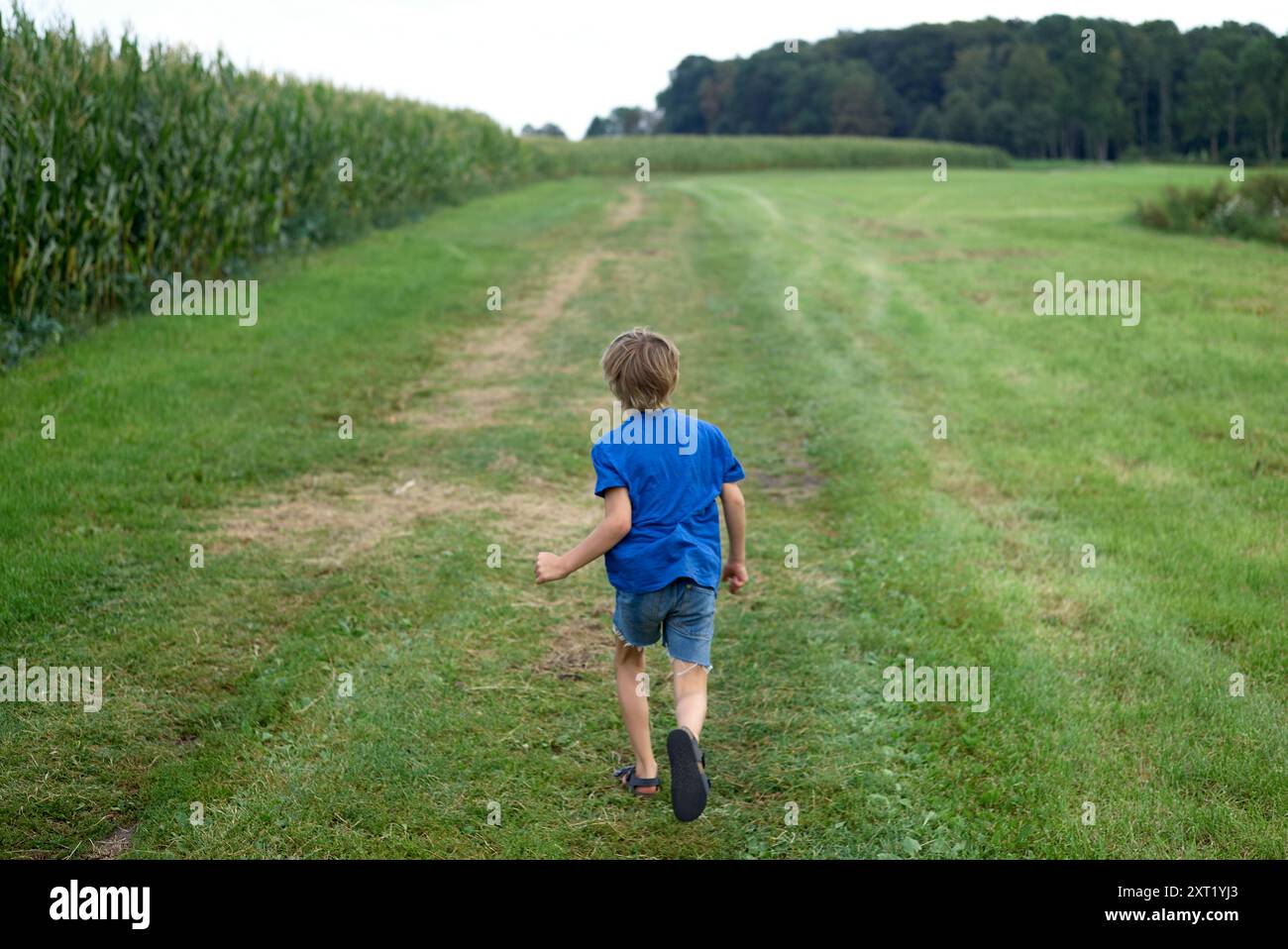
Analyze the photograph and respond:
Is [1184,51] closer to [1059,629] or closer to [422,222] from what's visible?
[422,222]

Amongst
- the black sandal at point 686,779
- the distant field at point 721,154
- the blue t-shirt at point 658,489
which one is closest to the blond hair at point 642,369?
the blue t-shirt at point 658,489

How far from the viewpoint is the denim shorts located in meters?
3.97

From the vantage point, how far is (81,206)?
1054 centimetres

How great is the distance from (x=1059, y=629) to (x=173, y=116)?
452 inches

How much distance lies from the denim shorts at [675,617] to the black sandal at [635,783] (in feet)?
1.58

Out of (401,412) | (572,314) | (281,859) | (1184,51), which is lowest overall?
(281,859)

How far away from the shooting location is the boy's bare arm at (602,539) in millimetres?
3861

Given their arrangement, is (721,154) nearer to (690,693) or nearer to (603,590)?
(603,590)

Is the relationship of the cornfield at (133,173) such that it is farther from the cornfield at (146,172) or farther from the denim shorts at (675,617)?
the denim shorts at (675,617)

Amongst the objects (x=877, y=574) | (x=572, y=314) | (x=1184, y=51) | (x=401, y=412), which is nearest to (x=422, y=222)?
(x=572, y=314)

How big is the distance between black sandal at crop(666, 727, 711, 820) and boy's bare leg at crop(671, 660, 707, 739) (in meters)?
0.22

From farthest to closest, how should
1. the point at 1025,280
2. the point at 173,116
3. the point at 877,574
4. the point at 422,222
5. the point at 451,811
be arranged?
the point at 422,222, the point at 1025,280, the point at 173,116, the point at 877,574, the point at 451,811

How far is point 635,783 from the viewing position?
411 cm

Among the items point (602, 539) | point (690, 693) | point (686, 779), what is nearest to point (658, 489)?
point (602, 539)
